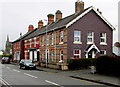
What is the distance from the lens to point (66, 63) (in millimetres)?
26578

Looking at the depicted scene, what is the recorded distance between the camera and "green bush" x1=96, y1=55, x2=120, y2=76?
17.5 metres

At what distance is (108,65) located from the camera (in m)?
18.6

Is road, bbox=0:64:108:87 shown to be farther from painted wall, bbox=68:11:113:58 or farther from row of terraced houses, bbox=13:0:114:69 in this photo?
painted wall, bbox=68:11:113:58

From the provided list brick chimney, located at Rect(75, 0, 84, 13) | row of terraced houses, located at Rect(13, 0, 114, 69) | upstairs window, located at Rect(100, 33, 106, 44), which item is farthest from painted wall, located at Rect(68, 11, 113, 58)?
brick chimney, located at Rect(75, 0, 84, 13)

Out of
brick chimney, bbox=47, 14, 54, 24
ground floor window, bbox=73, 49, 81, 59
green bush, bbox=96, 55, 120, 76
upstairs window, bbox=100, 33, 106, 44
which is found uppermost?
brick chimney, bbox=47, 14, 54, 24

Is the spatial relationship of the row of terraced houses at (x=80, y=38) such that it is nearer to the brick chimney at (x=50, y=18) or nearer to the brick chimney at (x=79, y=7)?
the brick chimney at (x=79, y=7)

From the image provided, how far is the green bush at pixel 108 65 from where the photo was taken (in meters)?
17.5

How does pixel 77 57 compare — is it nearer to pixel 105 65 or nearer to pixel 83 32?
pixel 83 32

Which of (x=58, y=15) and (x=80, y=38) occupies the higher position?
(x=58, y=15)

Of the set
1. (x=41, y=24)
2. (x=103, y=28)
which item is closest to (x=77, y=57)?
(x=103, y=28)

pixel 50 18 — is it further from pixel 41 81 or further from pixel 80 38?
pixel 41 81

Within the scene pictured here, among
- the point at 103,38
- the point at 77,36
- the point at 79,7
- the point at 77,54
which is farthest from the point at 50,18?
the point at 77,54

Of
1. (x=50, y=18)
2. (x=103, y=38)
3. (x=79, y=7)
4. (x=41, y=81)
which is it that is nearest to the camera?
(x=41, y=81)

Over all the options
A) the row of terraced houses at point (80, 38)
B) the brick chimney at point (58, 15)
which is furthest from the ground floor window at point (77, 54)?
the brick chimney at point (58, 15)
